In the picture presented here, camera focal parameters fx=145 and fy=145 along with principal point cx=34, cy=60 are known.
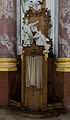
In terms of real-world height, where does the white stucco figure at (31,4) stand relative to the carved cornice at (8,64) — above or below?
above

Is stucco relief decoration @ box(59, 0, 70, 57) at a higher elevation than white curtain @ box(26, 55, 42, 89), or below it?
higher

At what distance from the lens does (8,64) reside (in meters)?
8.03

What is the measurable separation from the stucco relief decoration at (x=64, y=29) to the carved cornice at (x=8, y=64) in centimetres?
269

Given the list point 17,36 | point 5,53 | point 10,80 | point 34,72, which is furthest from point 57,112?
point 17,36

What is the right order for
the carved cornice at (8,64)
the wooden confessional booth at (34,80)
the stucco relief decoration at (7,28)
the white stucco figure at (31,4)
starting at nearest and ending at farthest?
the wooden confessional booth at (34,80), the carved cornice at (8,64), the stucco relief decoration at (7,28), the white stucco figure at (31,4)

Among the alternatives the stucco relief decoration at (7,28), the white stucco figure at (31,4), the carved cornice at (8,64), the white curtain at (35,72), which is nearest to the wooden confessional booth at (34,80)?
the white curtain at (35,72)

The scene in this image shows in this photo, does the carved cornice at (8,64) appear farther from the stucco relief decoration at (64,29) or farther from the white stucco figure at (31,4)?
the white stucco figure at (31,4)

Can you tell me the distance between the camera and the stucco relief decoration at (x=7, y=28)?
27.0ft

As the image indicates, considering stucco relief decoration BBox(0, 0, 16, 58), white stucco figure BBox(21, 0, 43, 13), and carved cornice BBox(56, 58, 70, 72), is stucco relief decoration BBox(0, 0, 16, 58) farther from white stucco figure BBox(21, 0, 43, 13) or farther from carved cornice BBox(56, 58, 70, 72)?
carved cornice BBox(56, 58, 70, 72)

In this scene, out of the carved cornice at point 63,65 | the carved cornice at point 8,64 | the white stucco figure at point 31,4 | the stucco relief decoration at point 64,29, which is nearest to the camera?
the carved cornice at point 63,65

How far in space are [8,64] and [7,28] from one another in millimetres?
2081

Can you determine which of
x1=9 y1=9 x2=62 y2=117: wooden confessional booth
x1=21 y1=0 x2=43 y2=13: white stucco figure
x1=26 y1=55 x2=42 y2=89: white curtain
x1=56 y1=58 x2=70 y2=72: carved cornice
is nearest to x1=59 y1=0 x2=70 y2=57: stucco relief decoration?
x1=56 y1=58 x2=70 y2=72: carved cornice

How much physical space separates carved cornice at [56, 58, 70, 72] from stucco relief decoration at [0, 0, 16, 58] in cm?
265

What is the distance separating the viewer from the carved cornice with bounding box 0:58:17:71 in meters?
7.97
